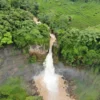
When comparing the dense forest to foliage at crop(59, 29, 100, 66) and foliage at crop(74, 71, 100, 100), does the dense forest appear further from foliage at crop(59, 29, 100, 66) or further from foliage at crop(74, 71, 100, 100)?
foliage at crop(74, 71, 100, 100)

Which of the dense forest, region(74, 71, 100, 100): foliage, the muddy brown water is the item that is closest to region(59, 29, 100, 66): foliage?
the dense forest

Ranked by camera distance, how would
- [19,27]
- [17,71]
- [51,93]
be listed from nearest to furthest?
[51,93] < [17,71] < [19,27]

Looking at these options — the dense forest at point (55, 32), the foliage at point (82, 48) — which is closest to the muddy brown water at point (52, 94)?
the dense forest at point (55, 32)

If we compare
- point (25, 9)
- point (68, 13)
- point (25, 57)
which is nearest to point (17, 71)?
point (25, 57)

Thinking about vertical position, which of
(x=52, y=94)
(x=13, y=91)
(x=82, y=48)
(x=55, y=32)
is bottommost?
(x=52, y=94)

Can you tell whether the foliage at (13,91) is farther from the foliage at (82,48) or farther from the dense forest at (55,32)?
the foliage at (82,48)

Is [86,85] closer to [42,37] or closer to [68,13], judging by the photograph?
[42,37]

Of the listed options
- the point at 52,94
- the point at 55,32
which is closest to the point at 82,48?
the point at 55,32

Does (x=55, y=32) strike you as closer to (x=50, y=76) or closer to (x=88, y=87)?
(x=50, y=76)
